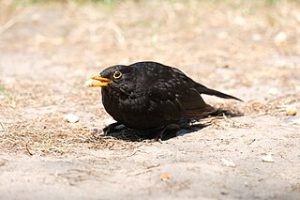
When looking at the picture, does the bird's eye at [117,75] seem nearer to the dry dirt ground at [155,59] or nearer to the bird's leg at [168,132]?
the dry dirt ground at [155,59]

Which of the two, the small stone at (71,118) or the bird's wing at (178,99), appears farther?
the small stone at (71,118)

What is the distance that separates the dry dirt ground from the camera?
16.0 ft

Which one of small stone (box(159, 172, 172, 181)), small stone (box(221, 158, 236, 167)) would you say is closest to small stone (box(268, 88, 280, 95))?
small stone (box(221, 158, 236, 167))

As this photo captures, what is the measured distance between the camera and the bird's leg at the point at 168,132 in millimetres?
6234

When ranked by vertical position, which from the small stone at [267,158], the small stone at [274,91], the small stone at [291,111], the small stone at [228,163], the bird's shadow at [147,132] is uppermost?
the small stone at [274,91]

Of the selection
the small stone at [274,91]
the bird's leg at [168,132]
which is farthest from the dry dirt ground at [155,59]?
the bird's leg at [168,132]

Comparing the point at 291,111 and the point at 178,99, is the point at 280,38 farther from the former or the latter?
the point at 178,99

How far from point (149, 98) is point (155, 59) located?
3.65m

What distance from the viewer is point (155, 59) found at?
9.69m

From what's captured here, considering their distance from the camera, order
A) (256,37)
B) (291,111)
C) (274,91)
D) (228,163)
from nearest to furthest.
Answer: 1. (228,163)
2. (291,111)
3. (274,91)
4. (256,37)

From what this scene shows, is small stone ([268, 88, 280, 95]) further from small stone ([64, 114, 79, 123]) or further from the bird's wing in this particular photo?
small stone ([64, 114, 79, 123])

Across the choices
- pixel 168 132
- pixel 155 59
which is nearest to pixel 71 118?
pixel 168 132

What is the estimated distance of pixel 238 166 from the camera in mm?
5316

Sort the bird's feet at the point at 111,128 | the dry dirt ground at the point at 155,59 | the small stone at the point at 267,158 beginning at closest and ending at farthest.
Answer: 1. the dry dirt ground at the point at 155,59
2. the small stone at the point at 267,158
3. the bird's feet at the point at 111,128
